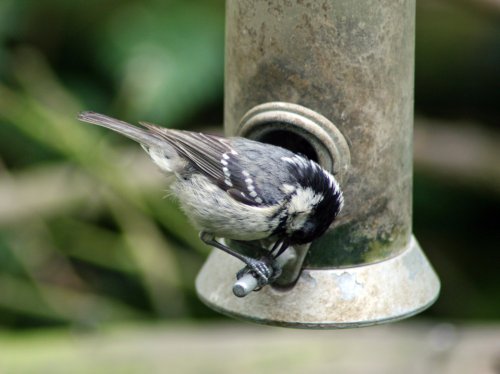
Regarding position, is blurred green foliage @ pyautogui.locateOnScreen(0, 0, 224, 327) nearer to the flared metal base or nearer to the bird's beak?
the bird's beak

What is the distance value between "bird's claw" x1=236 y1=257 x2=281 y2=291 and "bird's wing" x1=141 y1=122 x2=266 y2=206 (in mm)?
205

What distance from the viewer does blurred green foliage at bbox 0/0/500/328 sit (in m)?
5.32

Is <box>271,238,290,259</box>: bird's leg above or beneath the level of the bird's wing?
beneath

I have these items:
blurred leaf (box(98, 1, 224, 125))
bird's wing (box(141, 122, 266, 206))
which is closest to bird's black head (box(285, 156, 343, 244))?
bird's wing (box(141, 122, 266, 206))

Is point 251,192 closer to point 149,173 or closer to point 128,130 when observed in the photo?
point 128,130

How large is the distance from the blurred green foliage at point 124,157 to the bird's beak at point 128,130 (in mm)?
1516

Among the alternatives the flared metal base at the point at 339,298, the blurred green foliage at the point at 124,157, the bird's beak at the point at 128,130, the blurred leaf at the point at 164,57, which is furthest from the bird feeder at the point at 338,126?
the blurred leaf at the point at 164,57

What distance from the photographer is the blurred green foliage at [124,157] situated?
5320 millimetres

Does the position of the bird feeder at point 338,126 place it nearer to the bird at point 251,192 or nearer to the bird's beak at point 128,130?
the bird at point 251,192

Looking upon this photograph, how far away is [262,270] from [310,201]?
0.94 ft

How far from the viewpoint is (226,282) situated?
11.6 ft

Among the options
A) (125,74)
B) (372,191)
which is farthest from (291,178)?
(125,74)

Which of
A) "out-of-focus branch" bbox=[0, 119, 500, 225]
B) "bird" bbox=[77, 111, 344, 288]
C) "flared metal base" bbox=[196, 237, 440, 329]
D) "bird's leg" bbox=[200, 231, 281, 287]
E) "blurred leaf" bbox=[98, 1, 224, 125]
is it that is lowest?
"out-of-focus branch" bbox=[0, 119, 500, 225]

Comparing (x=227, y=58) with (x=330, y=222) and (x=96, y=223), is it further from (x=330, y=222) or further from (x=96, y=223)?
(x=96, y=223)
